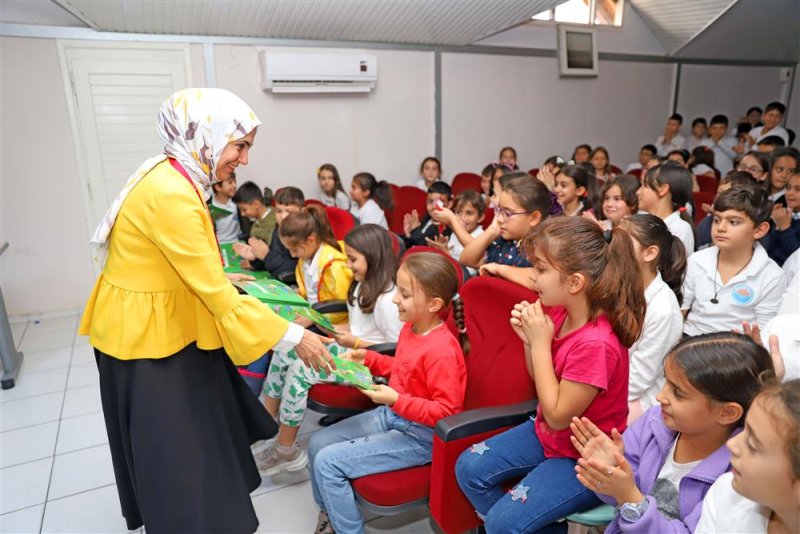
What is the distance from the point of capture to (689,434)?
119 centimetres

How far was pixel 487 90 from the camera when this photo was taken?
20.2 ft

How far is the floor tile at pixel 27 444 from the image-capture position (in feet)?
8.26

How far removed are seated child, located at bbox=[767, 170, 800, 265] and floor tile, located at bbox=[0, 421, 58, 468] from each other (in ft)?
13.3

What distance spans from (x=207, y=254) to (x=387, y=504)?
93 cm

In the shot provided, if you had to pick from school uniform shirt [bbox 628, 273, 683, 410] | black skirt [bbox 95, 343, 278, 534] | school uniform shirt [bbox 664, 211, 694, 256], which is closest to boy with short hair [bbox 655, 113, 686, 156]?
school uniform shirt [bbox 664, 211, 694, 256]

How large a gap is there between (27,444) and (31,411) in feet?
1.20

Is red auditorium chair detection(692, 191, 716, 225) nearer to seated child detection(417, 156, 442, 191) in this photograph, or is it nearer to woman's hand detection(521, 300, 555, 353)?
seated child detection(417, 156, 442, 191)

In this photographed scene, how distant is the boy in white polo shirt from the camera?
2.12 metres

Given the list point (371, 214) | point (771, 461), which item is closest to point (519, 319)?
point (771, 461)

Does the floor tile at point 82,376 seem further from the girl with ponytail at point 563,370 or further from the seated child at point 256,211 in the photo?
the girl with ponytail at point 563,370

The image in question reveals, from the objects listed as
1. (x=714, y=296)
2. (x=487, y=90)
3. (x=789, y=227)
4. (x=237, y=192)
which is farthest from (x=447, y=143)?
(x=714, y=296)

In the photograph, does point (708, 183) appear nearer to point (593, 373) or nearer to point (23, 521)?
point (593, 373)

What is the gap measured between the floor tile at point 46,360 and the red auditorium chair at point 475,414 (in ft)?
9.62

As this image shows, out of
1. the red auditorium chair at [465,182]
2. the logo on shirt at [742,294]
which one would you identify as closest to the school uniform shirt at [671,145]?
the red auditorium chair at [465,182]
